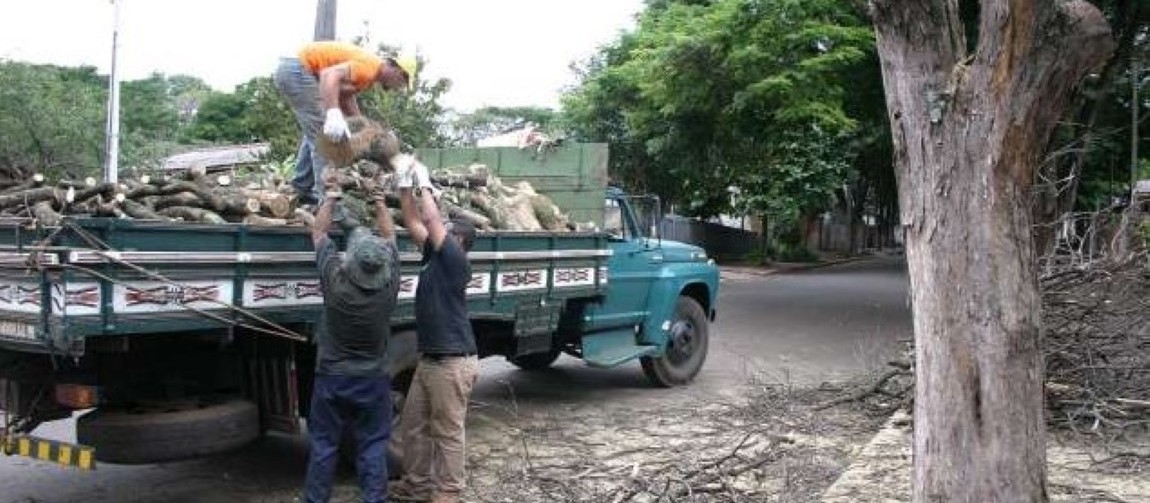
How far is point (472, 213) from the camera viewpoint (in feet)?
26.2

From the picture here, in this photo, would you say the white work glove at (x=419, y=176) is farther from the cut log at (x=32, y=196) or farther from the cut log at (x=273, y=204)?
the cut log at (x=32, y=196)

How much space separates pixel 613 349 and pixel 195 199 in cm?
453

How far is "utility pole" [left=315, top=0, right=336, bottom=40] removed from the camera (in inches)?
424

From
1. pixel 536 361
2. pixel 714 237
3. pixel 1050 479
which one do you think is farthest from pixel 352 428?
pixel 714 237

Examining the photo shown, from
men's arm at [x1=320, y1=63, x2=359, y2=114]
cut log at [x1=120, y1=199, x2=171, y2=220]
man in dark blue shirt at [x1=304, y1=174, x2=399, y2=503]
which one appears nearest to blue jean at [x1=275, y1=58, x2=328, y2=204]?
men's arm at [x1=320, y1=63, x2=359, y2=114]

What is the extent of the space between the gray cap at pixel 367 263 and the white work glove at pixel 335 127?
22.1 inches

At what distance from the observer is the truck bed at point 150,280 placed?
4941 mm

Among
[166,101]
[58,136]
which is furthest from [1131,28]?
[166,101]

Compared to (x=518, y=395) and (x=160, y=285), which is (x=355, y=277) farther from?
(x=518, y=395)

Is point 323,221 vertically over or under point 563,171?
under

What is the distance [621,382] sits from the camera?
438 inches

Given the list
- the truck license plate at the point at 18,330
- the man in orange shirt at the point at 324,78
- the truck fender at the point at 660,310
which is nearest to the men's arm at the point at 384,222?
the man in orange shirt at the point at 324,78

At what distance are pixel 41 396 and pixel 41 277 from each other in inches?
38.7

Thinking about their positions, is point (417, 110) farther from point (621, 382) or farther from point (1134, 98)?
point (1134, 98)
